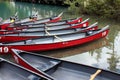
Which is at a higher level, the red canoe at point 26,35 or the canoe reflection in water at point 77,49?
the red canoe at point 26,35

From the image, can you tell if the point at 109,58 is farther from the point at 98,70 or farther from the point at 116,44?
the point at 98,70

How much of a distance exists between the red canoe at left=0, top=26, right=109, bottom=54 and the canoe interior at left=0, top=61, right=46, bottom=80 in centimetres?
231

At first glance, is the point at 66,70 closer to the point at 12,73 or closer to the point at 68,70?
the point at 68,70

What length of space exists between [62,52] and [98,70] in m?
3.99

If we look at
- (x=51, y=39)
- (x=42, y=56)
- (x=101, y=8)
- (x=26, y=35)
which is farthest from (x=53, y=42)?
(x=101, y=8)

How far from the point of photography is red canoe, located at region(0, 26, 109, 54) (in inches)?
329

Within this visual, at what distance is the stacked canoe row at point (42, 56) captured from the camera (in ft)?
18.1

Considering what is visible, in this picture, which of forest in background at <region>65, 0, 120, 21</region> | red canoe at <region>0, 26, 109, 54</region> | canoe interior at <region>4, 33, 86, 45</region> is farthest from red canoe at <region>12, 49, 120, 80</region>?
forest in background at <region>65, 0, 120, 21</region>

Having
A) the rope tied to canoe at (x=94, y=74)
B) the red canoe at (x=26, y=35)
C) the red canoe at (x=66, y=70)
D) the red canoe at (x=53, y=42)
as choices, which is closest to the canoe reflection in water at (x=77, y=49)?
the red canoe at (x=53, y=42)

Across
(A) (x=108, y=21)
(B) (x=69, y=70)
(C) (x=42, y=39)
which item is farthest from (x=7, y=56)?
(A) (x=108, y=21)

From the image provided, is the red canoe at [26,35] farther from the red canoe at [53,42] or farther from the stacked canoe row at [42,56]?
the red canoe at [53,42]

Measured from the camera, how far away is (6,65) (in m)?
5.90

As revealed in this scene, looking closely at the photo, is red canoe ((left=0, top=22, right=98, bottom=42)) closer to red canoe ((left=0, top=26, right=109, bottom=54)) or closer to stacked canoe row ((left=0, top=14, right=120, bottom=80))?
stacked canoe row ((left=0, top=14, right=120, bottom=80))

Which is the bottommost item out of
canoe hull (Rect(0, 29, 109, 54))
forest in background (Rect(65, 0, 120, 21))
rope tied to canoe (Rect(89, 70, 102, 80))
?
canoe hull (Rect(0, 29, 109, 54))
